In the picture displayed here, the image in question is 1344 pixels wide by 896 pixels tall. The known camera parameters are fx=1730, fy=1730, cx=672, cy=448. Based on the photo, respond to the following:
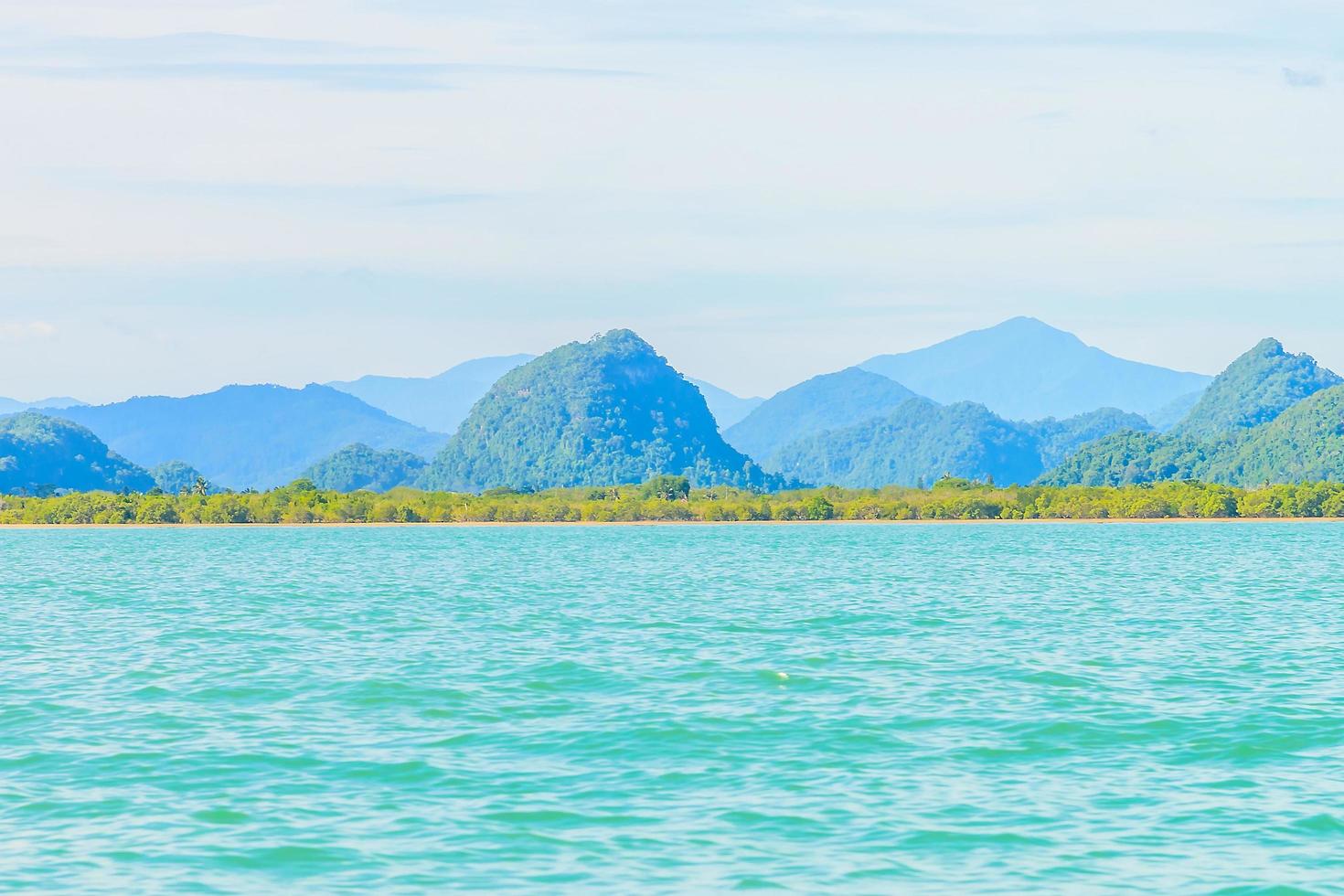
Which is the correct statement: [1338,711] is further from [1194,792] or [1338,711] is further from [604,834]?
[604,834]

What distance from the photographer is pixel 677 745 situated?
2120 centimetres

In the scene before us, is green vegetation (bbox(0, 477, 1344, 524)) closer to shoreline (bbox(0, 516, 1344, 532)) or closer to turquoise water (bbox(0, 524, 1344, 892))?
shoreline (bbox(0, 516, 1344, 532))

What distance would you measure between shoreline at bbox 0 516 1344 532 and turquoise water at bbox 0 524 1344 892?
106807 mm

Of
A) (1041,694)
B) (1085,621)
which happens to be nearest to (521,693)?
(1041,694)

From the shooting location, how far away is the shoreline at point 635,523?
14888 cm

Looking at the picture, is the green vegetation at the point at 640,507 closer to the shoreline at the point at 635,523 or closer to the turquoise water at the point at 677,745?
the shoreline at the point at 635,523

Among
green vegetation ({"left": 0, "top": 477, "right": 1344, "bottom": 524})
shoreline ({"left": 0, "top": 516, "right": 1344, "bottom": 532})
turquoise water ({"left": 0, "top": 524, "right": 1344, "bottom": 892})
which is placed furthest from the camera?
green vegetation ({"left": 0, "top": 477, "right": 1344, "bottom": 524})

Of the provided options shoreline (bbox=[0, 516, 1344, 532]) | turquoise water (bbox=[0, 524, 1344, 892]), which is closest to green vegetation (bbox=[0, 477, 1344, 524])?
shoreline (bbox=[0, 516, 1344, 532])

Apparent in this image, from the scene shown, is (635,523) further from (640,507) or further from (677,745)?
(677,745)

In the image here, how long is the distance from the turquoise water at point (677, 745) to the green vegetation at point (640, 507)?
110400 millimetres

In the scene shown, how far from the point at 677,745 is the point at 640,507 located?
143 meters

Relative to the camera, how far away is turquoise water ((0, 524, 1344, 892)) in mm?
15508

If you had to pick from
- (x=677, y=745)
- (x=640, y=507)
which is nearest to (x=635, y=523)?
(x=640, y=507)

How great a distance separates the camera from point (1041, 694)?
25250 millimetres
